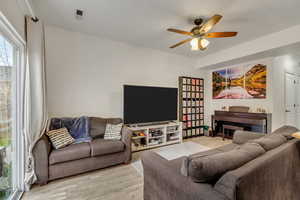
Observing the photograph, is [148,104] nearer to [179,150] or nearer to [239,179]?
[179,150]

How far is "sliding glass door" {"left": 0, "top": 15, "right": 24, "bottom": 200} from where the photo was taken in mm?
1680

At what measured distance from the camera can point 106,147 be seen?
2.46 metres

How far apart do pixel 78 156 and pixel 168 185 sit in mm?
1711

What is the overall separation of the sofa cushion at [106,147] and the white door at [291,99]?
508cm

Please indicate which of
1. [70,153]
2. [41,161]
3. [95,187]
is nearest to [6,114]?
[41,161]

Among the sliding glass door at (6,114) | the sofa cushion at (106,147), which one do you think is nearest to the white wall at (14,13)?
the sliding glass door at (6,114)

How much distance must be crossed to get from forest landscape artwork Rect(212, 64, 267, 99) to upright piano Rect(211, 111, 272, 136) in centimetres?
56

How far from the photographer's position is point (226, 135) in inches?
175

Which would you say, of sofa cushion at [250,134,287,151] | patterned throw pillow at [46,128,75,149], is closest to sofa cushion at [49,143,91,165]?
patterned throw pillow at [46,128,75,149]

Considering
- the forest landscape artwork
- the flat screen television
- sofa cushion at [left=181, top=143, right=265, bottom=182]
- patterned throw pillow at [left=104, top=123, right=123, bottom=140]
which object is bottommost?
patterned throw pillow at [left=104, top=123, right=123, bottom=140]

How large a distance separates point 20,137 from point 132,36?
2796 mm

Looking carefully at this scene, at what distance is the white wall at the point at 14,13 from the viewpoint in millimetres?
1486

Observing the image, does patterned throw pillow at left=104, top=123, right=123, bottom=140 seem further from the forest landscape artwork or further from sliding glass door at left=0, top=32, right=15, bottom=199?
the forest landscape artwork

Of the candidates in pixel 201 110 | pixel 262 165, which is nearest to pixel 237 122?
pixel 201 110
